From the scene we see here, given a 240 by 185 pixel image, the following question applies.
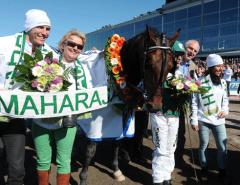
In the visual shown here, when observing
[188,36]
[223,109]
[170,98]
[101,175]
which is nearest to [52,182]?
[101,175]

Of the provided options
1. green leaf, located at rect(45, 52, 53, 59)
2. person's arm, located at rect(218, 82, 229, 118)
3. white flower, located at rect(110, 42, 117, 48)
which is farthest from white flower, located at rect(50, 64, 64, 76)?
Answer: person's arm, located at rect(218, 82, 229, 118)

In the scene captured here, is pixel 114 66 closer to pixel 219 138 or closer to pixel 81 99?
pixel 81 99

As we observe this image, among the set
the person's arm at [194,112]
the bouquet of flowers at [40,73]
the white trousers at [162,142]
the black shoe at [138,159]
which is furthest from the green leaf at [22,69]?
the black shoe at [138,159]

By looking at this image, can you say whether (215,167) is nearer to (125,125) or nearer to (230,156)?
(230,156)

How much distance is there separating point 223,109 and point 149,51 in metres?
1.83

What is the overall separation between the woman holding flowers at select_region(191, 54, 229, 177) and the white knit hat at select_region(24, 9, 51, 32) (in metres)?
2.48

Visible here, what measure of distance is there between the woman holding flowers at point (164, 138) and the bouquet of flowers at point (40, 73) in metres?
1.37

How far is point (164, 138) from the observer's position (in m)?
4.00

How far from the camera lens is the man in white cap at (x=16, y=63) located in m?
3.19

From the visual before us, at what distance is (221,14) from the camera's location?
24.5 m

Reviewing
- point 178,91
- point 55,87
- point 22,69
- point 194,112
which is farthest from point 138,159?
point 22,69

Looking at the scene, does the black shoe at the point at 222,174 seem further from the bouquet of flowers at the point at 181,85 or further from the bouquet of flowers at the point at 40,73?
the bouquet of flowers at the point at 40,73

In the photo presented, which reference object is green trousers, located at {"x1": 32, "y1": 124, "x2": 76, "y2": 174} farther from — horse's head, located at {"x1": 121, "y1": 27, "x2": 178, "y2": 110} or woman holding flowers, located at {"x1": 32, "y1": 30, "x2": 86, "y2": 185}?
horse's head, located at {"x1": 121, "y1": 27, "x2": 178, "y2": 110}

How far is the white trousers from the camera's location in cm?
399
